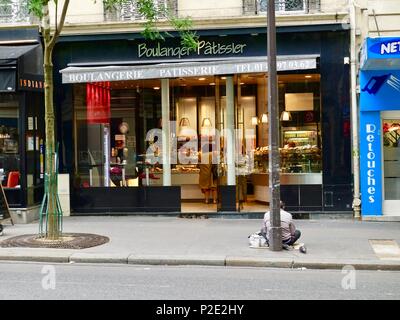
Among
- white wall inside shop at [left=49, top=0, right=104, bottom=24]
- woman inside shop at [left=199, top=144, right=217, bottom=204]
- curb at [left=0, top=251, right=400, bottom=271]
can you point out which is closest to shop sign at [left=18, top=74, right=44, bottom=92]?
white wall inside shop at [left=49, top=0, right=104, bottom=24]

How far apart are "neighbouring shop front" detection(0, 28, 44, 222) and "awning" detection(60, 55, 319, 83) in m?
0.95

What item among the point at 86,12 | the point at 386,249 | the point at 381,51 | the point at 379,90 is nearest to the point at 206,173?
the point at 379,90

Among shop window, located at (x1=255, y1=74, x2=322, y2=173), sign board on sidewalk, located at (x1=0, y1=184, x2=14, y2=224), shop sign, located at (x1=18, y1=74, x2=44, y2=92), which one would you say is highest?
shop sign, located at (x1=18, y1=74, x2=44, y2=92)

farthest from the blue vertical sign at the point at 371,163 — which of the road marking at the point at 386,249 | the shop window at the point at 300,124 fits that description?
the road marking at the point at 386,249

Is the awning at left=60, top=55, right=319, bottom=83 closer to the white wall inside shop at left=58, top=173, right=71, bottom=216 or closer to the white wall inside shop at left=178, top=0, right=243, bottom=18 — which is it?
the white wall inside shop at left=178, top=0, right=243, bottom=18

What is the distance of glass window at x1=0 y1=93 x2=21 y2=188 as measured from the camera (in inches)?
588

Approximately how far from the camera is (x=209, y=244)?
1166cm

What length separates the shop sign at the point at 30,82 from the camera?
14445mm

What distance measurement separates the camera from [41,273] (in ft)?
30.9

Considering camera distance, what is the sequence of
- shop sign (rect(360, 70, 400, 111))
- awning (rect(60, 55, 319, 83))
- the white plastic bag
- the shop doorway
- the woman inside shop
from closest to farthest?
the white plastic bag → awning (rect(60, 55, 319, 83)) → shop sign (rect(360, 70, 400, 111)) → the shop doorway → the woman inside shop

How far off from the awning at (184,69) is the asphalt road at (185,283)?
5632 millimetres

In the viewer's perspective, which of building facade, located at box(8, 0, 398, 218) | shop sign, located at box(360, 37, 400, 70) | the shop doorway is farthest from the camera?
building facade, located at box(8, 0, 398, 218)

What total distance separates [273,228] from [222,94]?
18.3ft

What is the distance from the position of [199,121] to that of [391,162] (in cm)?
507
